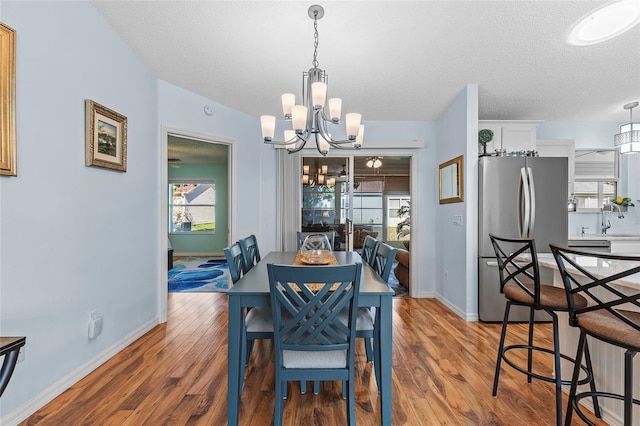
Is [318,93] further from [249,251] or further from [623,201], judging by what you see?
[623,201]

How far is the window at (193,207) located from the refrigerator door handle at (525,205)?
705 centimetres

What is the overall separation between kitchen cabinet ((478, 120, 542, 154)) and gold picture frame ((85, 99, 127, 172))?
12.6 feet

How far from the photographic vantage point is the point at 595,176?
4500mm

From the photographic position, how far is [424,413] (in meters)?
1.81

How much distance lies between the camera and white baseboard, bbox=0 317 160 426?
169cm

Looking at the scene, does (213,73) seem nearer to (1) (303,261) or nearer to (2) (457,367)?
(1) (303,261)

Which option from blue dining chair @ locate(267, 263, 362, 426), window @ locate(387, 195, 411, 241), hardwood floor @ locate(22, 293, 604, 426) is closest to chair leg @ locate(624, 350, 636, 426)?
hardwood floor @ locate(22, 293, 604, 426)

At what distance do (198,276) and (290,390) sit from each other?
4.17 meters

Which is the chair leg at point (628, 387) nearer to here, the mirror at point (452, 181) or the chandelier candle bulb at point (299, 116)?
the chandelier candle bulb at point (299, 116)

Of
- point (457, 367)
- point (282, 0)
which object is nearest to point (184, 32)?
point (282, 0)

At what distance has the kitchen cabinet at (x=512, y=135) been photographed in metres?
3.87

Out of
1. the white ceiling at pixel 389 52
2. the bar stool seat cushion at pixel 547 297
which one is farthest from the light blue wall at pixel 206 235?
the bar stool seat cushion at pixel 547 297

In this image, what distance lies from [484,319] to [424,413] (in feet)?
6.21

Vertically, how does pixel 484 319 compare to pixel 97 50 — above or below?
below
